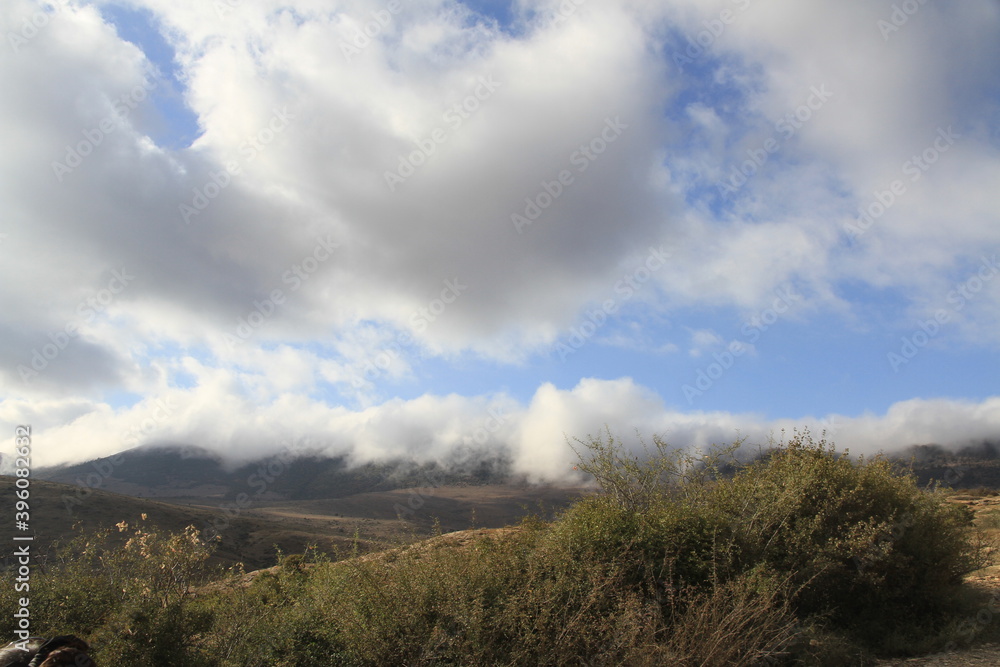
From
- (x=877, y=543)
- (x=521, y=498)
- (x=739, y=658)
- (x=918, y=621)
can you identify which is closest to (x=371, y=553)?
(x=739, y=658)

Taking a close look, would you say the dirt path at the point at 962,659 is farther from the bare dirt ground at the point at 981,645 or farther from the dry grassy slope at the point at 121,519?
the dry grassy slope at the point at 121,519

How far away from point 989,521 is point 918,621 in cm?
2021

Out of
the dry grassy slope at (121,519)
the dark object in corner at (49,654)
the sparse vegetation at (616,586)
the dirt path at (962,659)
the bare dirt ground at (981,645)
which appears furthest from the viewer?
the dry grassy slope at (121,519)

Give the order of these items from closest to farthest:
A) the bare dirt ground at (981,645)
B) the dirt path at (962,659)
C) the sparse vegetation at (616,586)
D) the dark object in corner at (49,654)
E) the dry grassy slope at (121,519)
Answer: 1. the dark object in corner at (49,654)
2. the sparse vegetation at (616,586)
3. the dirt path at (962,659)
4. the bare dirt ground at (981,645)
5. the dry grassy slope at (121,519)

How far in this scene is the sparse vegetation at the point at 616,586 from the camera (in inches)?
301

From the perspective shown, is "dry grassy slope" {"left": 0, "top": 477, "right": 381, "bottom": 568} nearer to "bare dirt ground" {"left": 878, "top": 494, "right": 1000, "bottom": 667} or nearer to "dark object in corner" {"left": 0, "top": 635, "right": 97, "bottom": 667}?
"dark object in corner" {"left": 0, "top": 635, "right": 97, "bottom": 667}

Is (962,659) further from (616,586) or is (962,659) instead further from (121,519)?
(121,519)

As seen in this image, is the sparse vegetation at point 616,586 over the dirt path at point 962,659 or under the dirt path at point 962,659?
over

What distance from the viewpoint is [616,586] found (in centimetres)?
927

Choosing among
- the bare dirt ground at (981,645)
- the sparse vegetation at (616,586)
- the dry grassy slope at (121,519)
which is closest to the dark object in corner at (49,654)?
the sparse vegetation at (616,586)

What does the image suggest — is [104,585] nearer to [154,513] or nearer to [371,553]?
[371,553]

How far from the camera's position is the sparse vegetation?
765cm

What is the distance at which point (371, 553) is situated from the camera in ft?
35.1

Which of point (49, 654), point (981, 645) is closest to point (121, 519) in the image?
point (49, 654)
